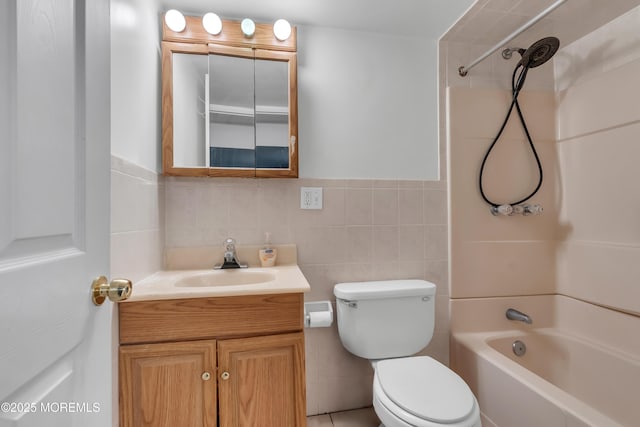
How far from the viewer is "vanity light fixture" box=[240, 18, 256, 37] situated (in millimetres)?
1431

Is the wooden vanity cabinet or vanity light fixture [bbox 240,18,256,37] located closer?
the wooden vanity cabinet

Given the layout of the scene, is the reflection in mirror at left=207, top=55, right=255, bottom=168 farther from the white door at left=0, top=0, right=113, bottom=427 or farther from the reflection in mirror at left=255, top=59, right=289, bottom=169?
the white door at left=0, top=0, right=113, bottom=427

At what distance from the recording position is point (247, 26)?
A: 1.44 m

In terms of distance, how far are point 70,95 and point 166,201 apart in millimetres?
1027

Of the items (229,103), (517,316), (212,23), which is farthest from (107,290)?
(517,316)

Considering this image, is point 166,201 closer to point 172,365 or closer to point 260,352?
point 172,365

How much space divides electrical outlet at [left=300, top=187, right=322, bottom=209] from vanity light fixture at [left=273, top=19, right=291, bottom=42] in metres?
0.79

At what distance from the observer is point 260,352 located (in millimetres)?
1081

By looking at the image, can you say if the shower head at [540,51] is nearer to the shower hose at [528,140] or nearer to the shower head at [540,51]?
the shower head at [540,51]

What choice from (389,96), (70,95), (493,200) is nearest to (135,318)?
(70,95)

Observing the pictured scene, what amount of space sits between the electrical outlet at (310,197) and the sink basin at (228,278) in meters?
0.42

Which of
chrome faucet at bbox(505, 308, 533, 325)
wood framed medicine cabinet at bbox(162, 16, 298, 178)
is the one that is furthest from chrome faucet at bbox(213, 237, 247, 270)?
chrome faucet at bbox(505, 308, 533, 325)

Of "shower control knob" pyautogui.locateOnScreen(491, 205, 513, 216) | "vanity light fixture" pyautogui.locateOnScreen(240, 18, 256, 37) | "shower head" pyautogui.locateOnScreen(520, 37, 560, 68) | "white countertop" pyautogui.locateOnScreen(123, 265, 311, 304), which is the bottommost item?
"white countertop" pyautogui.locateOnScreen(123, 265, 311, 304)

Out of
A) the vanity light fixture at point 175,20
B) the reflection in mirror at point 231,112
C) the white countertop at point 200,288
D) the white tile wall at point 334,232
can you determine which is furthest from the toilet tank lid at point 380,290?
the vanity light fixture at point 175,20
